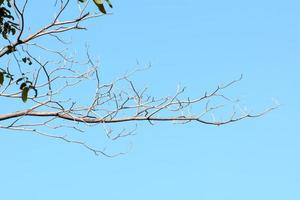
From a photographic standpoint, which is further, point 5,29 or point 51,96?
point 51,96

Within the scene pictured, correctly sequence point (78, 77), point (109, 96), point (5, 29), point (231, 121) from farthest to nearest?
1. point (78, 77)
2. point (109, 96)
3. point (231, 121)
4. point (5, 29)

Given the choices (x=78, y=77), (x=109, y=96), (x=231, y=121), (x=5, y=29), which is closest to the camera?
(x=5, y=29)

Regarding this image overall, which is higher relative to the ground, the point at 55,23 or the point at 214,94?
the point at 55,23

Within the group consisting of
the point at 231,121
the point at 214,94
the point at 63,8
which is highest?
the point at 63,8

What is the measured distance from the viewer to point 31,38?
3547mm

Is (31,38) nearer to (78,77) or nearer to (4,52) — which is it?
(4,52)

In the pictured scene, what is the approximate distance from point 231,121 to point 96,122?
81 cm

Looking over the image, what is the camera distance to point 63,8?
132 inches

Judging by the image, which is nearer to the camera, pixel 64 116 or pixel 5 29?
pixel 5 29

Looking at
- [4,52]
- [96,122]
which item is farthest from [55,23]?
[96,122]

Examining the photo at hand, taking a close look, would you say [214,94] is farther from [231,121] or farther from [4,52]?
[4,52]

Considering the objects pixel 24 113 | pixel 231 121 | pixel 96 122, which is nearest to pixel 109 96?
pixel 96 122

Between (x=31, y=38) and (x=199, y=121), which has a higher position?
(x=31, y=38)

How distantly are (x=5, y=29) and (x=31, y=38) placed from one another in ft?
1.21
